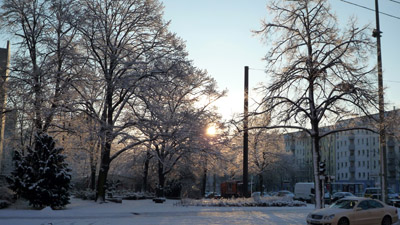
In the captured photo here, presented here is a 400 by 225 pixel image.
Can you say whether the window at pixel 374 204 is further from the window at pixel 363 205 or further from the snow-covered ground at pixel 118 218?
the snow-covered ground at pixel 118 218

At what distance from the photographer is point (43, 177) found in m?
25.0

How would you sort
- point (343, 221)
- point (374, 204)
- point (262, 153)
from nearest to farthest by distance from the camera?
point (343, 221) < point (374, 204) < point (262, 153)

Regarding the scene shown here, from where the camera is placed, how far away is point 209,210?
1080 inches

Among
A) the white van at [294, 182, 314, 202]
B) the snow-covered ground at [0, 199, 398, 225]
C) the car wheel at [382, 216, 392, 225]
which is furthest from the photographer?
the white van at [294, 182, 314, 202]

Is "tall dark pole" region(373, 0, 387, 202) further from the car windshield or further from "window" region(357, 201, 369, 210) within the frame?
the car windshield

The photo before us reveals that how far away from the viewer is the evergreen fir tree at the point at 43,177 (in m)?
24.6

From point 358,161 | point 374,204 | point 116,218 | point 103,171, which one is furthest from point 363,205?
point 358,161

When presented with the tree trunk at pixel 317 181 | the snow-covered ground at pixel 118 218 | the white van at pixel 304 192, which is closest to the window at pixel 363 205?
the snow-covered ground at pixel 118 218

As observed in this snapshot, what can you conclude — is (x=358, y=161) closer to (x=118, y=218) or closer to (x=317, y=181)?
(x=317, y=181)

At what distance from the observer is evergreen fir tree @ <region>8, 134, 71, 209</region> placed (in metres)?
24.6

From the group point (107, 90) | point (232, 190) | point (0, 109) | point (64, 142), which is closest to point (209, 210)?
point (107, 90)

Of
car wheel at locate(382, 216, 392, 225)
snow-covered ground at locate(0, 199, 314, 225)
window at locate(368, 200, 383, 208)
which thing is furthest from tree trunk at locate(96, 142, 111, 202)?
car wheel at locate(382, 216, 392, 225)

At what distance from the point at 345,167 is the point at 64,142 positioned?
3293 inches

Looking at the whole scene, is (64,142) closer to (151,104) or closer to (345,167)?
(151,104)
